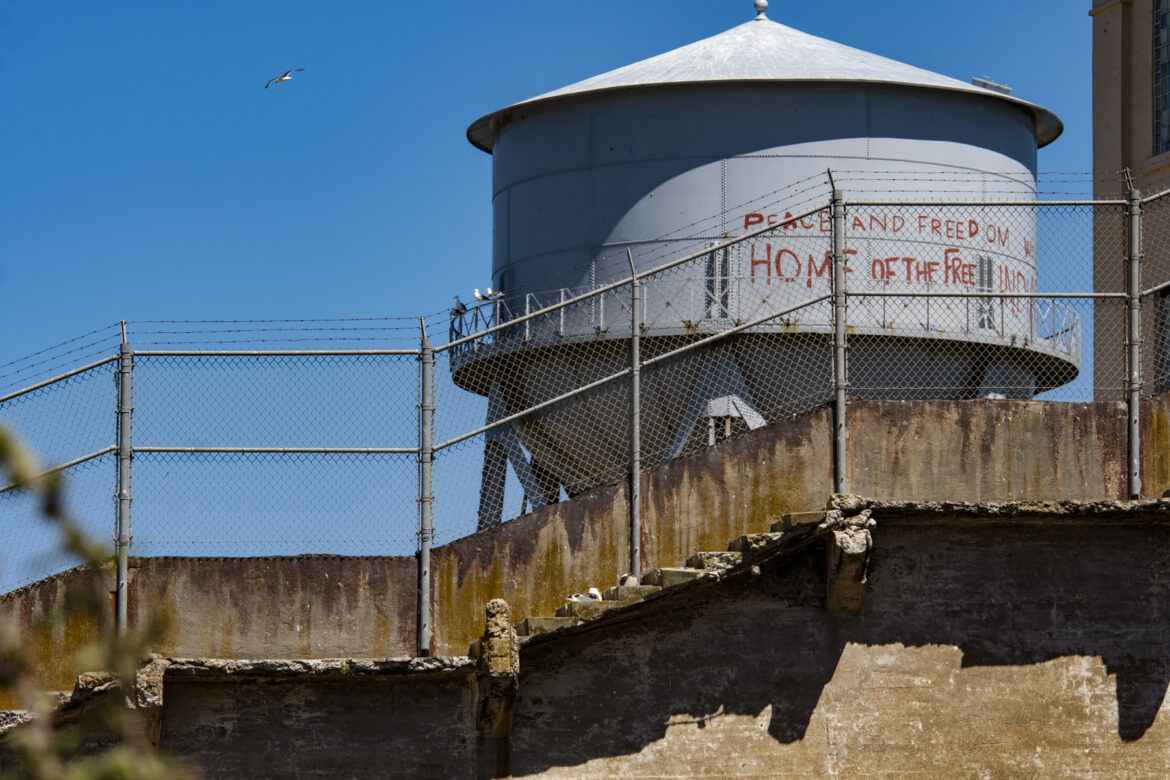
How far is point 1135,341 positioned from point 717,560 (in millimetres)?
3932

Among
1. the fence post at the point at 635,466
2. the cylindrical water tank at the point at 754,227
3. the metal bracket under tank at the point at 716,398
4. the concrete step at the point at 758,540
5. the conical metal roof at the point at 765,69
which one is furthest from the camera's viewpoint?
the conical metal roof at the point at 765,69

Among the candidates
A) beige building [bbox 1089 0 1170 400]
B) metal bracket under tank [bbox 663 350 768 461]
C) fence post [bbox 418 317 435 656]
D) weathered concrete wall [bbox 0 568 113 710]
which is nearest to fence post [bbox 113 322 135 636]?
weathered concrete wall [bbox 0 568 113 710]

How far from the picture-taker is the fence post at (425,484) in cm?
1359

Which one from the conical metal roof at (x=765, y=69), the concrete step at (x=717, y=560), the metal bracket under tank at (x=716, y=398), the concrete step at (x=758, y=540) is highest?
the conical metal roof at (x=765, y=69)

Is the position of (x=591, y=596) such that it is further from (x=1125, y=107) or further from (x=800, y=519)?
(x=1125, y=107)

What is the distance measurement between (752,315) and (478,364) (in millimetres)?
2968

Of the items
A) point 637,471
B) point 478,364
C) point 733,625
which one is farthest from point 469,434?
point 478,364

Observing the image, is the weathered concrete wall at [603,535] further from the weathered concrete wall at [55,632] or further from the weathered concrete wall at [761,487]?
the weathered concrete wall at [55,632]

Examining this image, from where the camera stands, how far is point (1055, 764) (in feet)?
45.8

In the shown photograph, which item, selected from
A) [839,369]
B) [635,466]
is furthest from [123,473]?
[839,369]

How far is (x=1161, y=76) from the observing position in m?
21.7

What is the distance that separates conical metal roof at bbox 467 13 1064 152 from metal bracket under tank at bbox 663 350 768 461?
12.5 feet

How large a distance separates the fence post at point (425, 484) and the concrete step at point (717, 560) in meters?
2.24

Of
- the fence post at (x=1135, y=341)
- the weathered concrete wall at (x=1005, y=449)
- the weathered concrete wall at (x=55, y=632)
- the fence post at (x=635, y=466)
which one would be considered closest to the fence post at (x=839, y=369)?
the weathered concrete wall at (x=1005, y=449)
